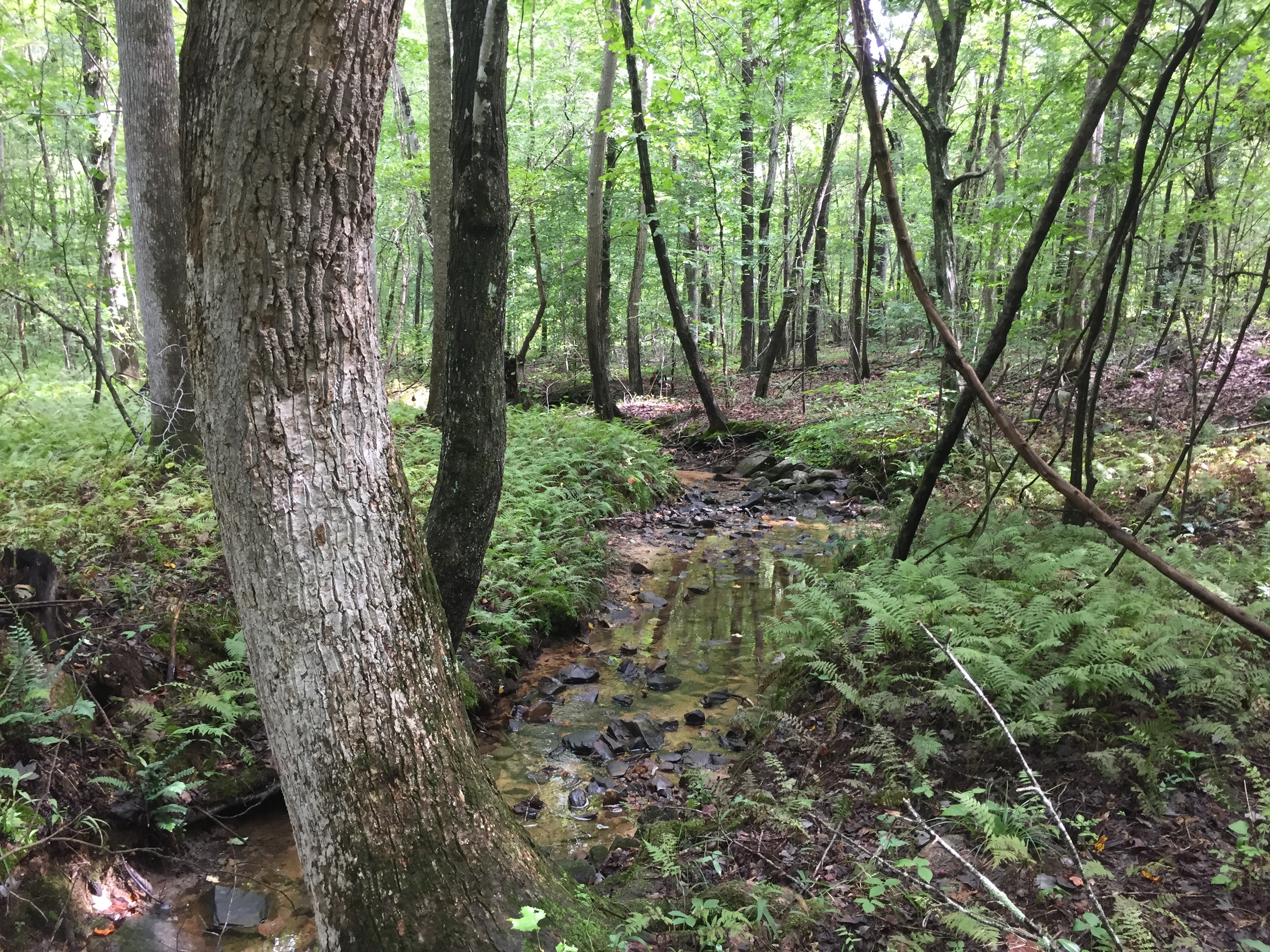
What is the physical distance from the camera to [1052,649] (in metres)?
4.11

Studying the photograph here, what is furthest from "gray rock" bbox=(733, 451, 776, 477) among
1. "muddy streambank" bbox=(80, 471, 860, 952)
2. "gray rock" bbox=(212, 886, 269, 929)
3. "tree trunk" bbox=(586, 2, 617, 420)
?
"gray rock" bbox=(212, 886, 269, 929)

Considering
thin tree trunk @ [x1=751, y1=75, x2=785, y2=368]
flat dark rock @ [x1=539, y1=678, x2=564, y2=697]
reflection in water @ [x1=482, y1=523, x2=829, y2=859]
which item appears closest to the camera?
reflection in water @ [x1=482, y1=523, x2=829, y2=859]

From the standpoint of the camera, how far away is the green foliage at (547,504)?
21.5 feet

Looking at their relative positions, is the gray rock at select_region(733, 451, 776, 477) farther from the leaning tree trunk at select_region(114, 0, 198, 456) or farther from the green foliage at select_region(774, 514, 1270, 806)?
the leaning tree trunk at select_region(114, 0, 198, 456)

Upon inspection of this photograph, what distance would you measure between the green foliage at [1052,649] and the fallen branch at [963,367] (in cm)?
235

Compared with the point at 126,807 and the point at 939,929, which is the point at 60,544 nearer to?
the point at 126,807

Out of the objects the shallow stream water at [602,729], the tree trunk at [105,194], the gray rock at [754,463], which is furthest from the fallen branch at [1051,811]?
the gray rock at [754,463]

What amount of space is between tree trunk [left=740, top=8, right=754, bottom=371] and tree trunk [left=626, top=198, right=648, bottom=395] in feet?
10.4

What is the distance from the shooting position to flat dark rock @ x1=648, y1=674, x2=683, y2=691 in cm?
596

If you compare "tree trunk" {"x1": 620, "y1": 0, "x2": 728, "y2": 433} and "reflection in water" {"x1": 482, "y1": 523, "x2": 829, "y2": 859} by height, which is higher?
"tree trunk" {"x1": 620, "y1": 0, "x2": 728, "y2": 433}

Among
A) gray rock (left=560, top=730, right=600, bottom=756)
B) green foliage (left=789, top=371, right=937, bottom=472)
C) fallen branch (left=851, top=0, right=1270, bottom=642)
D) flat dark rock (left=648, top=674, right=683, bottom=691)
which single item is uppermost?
fallen branch (left=851, top=0, right=1270, bottom=642)

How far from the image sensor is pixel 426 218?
14477 mm

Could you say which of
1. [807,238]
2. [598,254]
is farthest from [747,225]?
[598,254]

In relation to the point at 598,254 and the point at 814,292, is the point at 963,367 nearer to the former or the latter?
the point at 598,254
